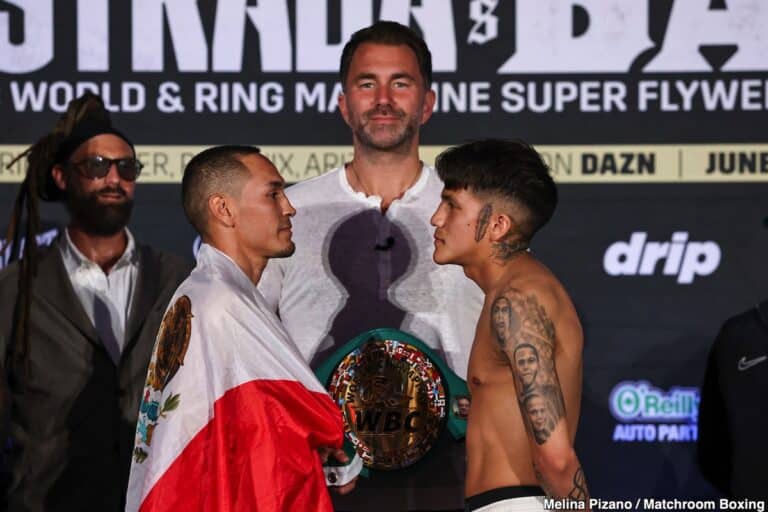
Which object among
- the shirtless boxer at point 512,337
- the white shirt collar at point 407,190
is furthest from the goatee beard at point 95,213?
the shirtless boxer at point 512,337

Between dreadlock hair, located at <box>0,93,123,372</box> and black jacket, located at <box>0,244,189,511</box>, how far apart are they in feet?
0.14

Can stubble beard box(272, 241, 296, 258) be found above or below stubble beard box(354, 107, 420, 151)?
below

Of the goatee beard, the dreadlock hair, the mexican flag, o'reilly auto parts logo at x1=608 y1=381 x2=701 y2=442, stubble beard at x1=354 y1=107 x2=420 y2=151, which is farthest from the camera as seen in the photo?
o'reilly auto parts logo at x1=608 y1=381 x2=701 y2=442

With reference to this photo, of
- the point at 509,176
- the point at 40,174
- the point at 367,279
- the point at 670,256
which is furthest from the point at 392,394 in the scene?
the point at 40,174

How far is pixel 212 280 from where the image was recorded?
9.80 ft

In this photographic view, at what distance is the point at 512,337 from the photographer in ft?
9.18

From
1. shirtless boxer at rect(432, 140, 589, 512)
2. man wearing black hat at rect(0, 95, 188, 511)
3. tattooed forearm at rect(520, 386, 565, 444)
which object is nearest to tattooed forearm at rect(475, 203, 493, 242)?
shirtless boxer at rect(432, 140, 589, 512)

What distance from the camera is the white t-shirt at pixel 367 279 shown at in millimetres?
3709

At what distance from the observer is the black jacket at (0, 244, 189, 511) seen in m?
3.72

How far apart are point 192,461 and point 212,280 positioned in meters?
0.41

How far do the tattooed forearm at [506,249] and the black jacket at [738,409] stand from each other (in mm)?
1140

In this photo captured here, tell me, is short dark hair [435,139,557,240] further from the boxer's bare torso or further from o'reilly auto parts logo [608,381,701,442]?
o'reilly auto parts logo [608,381,701,442]

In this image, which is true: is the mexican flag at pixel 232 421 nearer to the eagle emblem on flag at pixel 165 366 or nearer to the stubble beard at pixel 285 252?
the eagle emblem on flag at pixel 165 366

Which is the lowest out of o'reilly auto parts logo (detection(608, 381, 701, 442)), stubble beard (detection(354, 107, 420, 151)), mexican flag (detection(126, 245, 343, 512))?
o'reilly auto parts logo (detection(608, 381, 701, 442))
